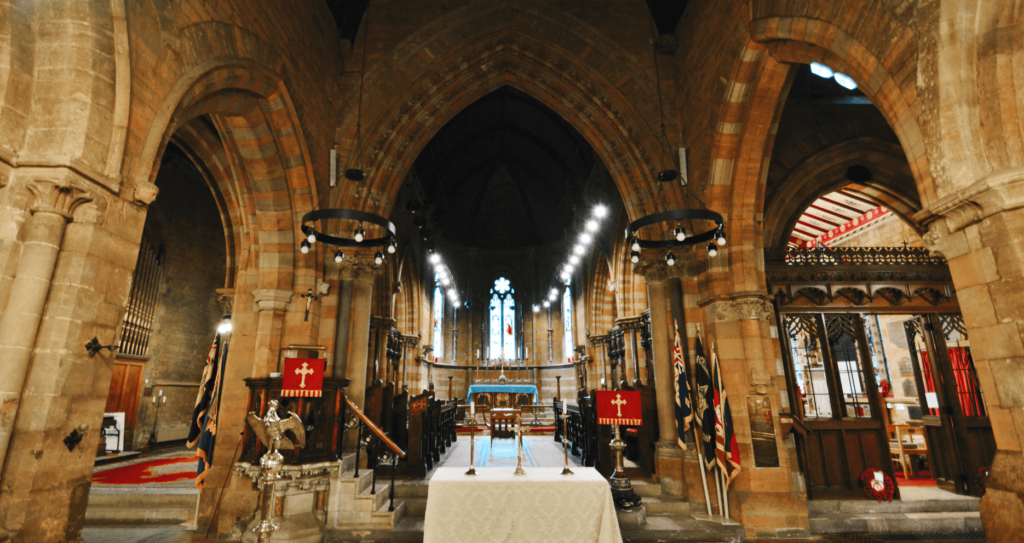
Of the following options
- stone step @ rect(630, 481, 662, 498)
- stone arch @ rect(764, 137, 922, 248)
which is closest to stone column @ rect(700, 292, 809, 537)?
stone step @ rect(630, 481, 662, 498)

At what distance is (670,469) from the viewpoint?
661 cm

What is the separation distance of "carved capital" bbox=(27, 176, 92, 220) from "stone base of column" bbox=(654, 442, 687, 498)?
6947mm

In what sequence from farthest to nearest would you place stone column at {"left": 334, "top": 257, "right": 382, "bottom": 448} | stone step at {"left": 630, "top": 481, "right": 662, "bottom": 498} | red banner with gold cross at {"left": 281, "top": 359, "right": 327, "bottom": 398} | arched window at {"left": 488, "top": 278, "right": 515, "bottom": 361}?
arched window at {"left": 488, "top": 278, "right": 515, "bottom": 361} → stone column at {"left": 334, "top": 257, "right": 382, "bottom": 448} → stone step at {"left": 630, "top": 481, "right": 662, "bottom": 498} → red banner with gold cross at {"left": 281, "top": 359, "right": 327, "bottom": 398}

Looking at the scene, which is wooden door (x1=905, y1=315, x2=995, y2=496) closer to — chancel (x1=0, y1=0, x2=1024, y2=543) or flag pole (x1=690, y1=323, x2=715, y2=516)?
chancel (x1=0, y1=0, x2=1024, y2=543)

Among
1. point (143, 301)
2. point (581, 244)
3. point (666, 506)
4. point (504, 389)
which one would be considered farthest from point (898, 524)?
point (143, 301)

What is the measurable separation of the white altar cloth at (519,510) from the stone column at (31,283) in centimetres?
279

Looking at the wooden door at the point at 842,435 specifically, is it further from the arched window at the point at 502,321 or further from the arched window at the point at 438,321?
the arched window at the point at 502,321

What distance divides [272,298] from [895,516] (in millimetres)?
8764

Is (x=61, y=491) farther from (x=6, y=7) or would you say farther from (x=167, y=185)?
(x=167, y=185)

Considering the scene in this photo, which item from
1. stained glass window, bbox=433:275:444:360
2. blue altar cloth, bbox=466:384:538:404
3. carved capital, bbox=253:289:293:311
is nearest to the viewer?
carved capital, bbox=253:289:293:311

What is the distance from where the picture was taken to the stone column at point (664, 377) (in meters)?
6.58

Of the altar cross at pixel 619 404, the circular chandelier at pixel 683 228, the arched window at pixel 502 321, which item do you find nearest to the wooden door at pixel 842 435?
the circular chandelier at pixel 683 228

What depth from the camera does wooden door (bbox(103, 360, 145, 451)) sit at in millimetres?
10453

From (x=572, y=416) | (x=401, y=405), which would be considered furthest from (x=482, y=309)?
(x=401, y=405)
